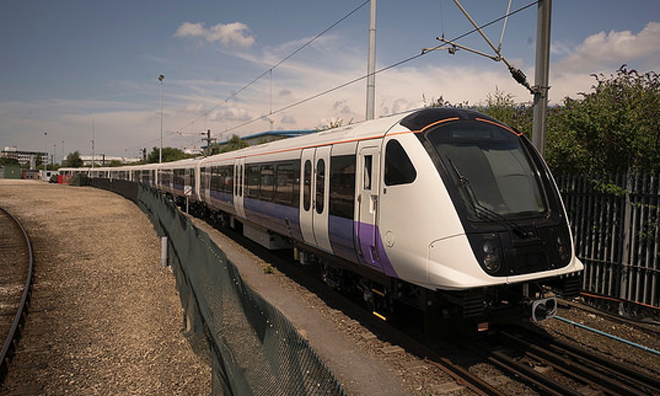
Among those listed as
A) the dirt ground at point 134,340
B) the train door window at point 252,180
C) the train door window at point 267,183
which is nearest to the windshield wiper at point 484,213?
the dirt ground at point 134,340

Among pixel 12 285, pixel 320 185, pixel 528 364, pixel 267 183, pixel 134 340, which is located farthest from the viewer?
pixel 267 183

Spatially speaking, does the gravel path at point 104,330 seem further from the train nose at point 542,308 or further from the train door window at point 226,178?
the train nose at point 542,308

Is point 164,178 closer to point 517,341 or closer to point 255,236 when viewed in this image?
point 255,236

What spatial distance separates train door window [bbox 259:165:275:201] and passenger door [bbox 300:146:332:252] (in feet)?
6.49

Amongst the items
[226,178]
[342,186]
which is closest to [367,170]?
[342,186]

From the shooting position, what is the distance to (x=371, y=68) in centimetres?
1264

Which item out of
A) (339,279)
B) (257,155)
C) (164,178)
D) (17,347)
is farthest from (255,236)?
(164,178)

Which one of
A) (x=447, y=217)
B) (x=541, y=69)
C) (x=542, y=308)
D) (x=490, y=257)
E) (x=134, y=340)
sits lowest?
(x=134, y=340)

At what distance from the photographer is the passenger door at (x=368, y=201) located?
651cm

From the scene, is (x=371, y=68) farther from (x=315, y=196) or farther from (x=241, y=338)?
(x=241, y=338)

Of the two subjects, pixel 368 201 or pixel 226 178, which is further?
pixel 226 178

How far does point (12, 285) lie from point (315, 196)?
7582mm

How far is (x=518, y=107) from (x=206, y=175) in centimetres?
1249

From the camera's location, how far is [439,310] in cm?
611
